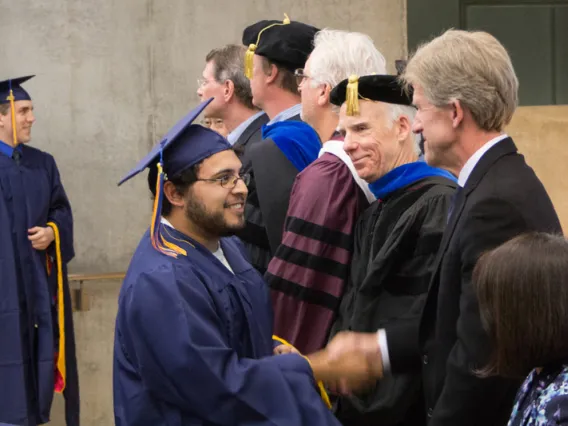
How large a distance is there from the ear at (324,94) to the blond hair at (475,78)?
1.02m

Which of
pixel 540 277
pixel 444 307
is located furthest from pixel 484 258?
pixel 444 307

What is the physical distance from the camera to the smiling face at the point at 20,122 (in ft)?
21.2

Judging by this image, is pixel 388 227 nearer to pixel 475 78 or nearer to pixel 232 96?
pixel 475 78

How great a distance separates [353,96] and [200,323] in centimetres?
106

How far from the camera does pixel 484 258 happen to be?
7.53 feet

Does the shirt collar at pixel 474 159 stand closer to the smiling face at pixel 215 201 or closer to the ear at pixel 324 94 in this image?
the smiling face at pixel 215 201

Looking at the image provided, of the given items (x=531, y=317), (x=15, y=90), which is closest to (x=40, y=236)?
(x=15, y=90)

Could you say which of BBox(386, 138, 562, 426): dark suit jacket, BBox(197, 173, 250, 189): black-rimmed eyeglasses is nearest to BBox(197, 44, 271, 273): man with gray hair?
BBox(197, 173, 250, 189): black-rimmed eyeglasses

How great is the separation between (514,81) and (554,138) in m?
3.28

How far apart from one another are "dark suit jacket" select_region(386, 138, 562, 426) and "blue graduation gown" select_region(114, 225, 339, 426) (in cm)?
36

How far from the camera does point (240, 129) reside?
200 inches

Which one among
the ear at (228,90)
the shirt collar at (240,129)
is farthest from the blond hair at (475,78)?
the ear at (228,90)

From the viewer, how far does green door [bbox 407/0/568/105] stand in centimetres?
687

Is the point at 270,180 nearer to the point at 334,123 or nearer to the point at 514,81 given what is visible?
the point at 334,123
